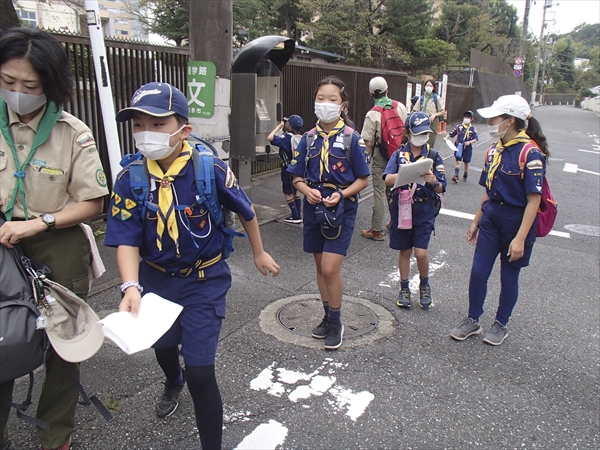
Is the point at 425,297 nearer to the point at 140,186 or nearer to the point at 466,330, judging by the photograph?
the point at 466,330

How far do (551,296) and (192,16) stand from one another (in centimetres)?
489

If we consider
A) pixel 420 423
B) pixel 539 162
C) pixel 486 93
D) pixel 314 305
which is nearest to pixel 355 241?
pixel 314 305

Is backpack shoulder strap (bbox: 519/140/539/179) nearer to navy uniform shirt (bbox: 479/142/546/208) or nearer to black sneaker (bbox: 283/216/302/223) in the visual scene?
navy uniform shirt (bbox: 479/142/546/208)

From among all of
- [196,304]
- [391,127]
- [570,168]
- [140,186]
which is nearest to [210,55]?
[391,127]

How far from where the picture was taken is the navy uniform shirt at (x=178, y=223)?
7.64 ft

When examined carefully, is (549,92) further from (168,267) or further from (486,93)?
(168,267)

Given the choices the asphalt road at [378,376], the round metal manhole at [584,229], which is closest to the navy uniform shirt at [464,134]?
the round metal manhole at [584,229]

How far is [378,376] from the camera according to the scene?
3471 millimetres

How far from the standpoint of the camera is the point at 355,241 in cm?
657

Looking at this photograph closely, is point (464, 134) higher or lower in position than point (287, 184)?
higher

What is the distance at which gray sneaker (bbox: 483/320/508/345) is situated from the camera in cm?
399

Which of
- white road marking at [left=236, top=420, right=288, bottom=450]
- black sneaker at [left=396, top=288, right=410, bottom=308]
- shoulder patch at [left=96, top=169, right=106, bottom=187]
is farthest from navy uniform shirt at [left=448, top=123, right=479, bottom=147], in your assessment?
shoulder patch at [left=96, top=169, right=106, bottom=187]

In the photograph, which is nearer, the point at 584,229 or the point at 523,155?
the point at 523,155

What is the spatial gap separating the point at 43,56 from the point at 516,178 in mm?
3097
